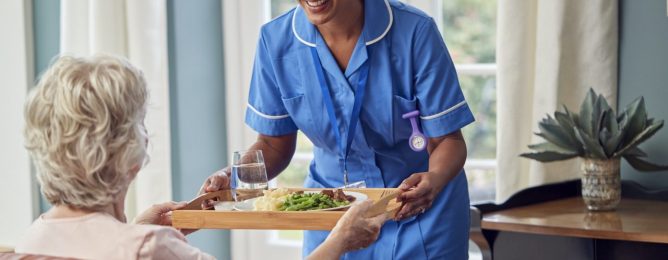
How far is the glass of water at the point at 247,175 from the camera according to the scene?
2.46 meters

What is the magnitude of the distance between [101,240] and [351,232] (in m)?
0.53

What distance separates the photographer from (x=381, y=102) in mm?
2766

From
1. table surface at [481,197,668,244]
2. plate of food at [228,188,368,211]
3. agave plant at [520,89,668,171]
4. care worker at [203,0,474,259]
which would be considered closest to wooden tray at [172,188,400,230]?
plate of food at [228,188,368,211]

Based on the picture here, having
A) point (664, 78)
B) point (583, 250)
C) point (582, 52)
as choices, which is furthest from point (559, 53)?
point (583, 250)

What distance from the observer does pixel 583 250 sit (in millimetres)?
3438

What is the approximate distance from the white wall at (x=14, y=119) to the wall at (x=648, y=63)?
2.60m

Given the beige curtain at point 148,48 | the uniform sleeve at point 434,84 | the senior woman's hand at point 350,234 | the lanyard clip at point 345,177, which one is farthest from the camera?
the beige curtain at point 148,48

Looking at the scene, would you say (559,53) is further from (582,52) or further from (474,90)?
(474,90)

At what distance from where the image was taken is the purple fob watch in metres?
2.75

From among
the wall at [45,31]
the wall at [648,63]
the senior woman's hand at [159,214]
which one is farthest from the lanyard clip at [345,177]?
the wall at [45,31]

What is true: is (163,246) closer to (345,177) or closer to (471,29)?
(345,177)

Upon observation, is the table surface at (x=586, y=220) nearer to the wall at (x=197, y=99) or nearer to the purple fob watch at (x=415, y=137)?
the purple fob watch at (x=415, y=137)

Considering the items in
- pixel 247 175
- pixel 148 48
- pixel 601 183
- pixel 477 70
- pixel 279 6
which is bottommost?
pixel 601 183

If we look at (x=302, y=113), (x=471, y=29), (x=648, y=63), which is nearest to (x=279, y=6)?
(x=471, y=29)
